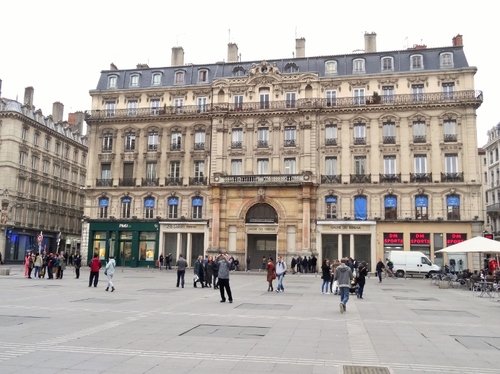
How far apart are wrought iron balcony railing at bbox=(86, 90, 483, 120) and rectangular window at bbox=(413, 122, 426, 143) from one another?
1943 millimetres

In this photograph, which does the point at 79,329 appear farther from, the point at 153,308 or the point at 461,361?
the point at 461,361

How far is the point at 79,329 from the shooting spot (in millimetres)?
11039

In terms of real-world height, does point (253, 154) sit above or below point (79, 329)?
above

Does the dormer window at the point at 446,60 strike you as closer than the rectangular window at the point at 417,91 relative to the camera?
No

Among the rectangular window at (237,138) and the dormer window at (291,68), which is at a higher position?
the dormer window at (291,68)

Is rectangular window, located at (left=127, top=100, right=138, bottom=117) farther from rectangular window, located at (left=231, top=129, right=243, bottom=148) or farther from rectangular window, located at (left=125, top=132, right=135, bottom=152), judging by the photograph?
rectangular window, located at (left=231, top=129, right=243, bottom=148)

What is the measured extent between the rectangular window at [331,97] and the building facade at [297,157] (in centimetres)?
10

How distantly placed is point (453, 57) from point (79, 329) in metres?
43.5

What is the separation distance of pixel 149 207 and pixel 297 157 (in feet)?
50.8

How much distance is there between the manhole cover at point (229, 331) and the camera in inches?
420

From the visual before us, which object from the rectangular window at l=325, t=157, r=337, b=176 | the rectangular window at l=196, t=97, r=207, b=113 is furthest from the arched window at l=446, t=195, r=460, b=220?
the rectangular window at l=196, t=97, r=207, b=113

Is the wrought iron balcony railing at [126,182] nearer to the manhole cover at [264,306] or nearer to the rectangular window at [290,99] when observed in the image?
the rectangular window at [290,99]

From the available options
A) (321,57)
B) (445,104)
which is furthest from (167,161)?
(445,104)

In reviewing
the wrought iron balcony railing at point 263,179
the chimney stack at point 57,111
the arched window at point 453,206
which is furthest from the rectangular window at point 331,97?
the chimney stack at point 57,111
